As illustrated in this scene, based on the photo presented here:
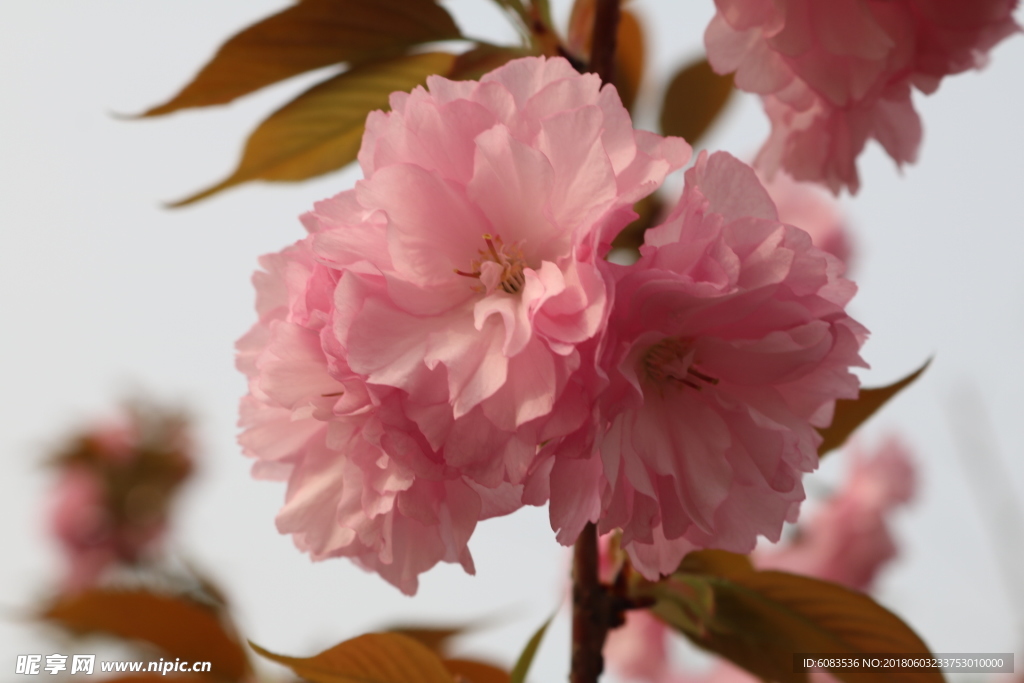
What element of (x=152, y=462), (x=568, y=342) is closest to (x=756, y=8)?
(x=568, y=342)

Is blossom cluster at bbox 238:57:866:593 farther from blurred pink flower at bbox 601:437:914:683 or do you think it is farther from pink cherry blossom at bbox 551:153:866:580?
blurred pink flower at bbox 601:437:914:683

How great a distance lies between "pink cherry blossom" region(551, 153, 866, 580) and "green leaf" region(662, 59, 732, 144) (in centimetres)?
58

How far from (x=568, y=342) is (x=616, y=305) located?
0.03 m

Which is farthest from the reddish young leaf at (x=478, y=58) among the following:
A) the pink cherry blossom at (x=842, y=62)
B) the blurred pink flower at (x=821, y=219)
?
the blurred pink flower at (x=821, y=219)

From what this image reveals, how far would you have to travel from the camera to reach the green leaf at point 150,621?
31.1 inches

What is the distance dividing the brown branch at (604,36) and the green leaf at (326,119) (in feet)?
0.43

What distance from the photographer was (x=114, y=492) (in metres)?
2.90

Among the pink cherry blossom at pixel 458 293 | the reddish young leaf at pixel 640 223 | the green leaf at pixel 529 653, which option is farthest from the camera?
the reddish young leaf at pixel 640 223

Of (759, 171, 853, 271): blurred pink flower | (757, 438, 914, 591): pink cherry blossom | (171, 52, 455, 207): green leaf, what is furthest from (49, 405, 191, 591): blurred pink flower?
(171, 52, 455, 207): green leaf

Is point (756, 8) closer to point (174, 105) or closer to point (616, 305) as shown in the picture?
point (616, 305)

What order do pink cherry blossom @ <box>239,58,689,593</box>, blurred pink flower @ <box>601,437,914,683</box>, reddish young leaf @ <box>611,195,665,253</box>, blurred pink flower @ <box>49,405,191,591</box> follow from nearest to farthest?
pink cherry blossom @ <box>239,58,689,593</box>
reddish young leaf @ <box>611,195,665,253</box>
blurred pink flower @ <box>601,437,914,683</box>
blurred pink flower @ <box>49,405,191,591</box>

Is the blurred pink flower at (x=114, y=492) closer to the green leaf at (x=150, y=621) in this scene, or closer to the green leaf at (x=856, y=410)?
the green leaf at (x=150, y=621)

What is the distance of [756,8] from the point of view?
0.51 meters

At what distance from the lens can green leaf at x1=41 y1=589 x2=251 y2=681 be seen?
790 mm
